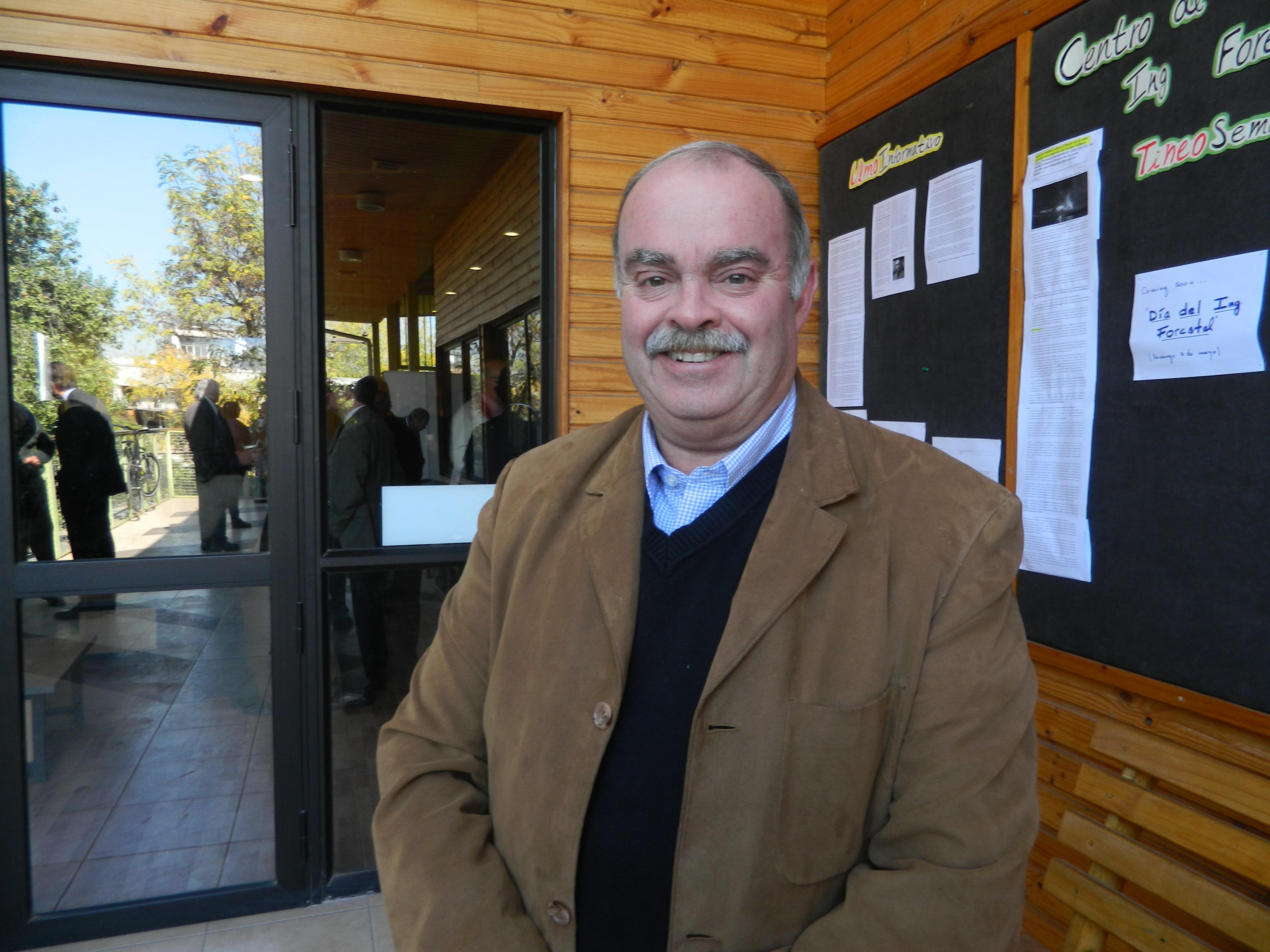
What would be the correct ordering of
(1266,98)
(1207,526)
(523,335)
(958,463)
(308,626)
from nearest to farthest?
(958,463), (1266,98), (1207,526), (308,626), (523,335)

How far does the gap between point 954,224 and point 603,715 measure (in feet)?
5.90

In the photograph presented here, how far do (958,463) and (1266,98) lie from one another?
1.03m

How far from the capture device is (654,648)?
3.77ft

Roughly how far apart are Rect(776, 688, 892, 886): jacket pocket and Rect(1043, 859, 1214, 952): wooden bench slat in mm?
1008

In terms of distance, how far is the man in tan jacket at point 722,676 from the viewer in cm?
101

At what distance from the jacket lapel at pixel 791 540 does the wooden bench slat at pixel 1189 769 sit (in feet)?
3.61

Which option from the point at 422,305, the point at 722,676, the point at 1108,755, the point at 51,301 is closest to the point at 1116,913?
the point at 1108,755

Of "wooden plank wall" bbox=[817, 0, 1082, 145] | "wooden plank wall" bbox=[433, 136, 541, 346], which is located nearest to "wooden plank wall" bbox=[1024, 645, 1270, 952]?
"wooden plank wall" bbox=[817, 0, 1082, 145]

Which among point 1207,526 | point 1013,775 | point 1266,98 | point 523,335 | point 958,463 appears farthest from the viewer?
point 523,335

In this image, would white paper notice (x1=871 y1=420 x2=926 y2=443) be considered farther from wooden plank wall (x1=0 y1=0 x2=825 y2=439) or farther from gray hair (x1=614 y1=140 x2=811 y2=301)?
gray hair (x1=614 y1=140 x2=811 y2=301)

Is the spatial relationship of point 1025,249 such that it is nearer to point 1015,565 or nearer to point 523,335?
point 1015,565

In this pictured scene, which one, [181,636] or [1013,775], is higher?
[1013,775]

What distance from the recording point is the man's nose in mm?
1211

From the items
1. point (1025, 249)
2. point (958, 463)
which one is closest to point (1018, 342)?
point (1025, 249)
